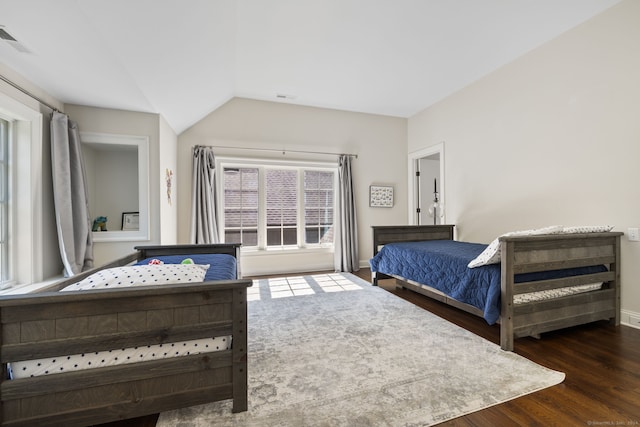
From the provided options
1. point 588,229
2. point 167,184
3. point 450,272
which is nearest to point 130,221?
point 167,184

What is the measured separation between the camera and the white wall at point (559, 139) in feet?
7.70

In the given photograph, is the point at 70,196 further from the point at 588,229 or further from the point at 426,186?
the point at 426,186

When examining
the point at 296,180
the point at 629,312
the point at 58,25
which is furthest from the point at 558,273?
the point at 58,25

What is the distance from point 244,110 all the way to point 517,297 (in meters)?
4.12

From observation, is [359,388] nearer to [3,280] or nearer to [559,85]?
[3,280]

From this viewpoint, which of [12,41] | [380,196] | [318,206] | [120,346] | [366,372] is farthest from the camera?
[380,196]

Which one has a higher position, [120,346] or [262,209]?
[262,209]

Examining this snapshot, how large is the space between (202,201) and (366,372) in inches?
128

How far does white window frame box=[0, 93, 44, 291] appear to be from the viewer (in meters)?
2.34

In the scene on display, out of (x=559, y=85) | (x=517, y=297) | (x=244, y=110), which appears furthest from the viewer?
(x=244, y=110)

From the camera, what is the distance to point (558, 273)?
7.07 feet

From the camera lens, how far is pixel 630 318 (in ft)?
7.67

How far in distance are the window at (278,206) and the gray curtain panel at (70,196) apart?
176cm

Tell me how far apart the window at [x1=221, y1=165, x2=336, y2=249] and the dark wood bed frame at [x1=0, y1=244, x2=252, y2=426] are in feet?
10.3
